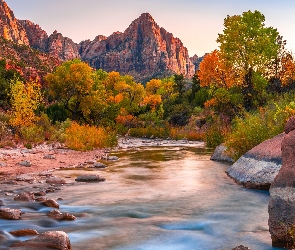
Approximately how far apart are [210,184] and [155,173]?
328 cm

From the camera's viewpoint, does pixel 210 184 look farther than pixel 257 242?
Yes

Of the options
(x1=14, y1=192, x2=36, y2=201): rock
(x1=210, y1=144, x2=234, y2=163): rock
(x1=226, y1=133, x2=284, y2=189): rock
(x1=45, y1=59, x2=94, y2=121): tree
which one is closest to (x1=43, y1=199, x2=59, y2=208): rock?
(x1=14, y1=192, x2=36, y2=201): rock

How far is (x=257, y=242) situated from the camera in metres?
6.52

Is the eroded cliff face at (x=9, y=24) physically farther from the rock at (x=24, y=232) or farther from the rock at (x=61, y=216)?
the rock at (x=24, y=232)

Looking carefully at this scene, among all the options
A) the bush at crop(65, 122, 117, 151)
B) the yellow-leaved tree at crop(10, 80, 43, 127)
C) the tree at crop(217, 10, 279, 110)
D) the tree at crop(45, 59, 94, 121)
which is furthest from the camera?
the tree at crop(45, 59, 94, 121)

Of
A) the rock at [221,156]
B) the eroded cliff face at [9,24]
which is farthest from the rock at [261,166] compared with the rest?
the eroded cliff face at [9,24]

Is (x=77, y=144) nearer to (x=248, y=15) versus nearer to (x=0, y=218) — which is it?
(x=0, y=218)

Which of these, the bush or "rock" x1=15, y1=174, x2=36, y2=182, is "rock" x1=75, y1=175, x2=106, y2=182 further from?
the bush

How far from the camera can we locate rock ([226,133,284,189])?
11.3 m

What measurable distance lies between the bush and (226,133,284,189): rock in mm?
13578

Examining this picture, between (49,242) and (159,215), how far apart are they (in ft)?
10.8

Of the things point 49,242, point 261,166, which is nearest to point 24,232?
point 49,242

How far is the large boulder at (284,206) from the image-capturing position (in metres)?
5.67

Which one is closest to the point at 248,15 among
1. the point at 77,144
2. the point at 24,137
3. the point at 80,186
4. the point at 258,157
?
the point at 77,144
